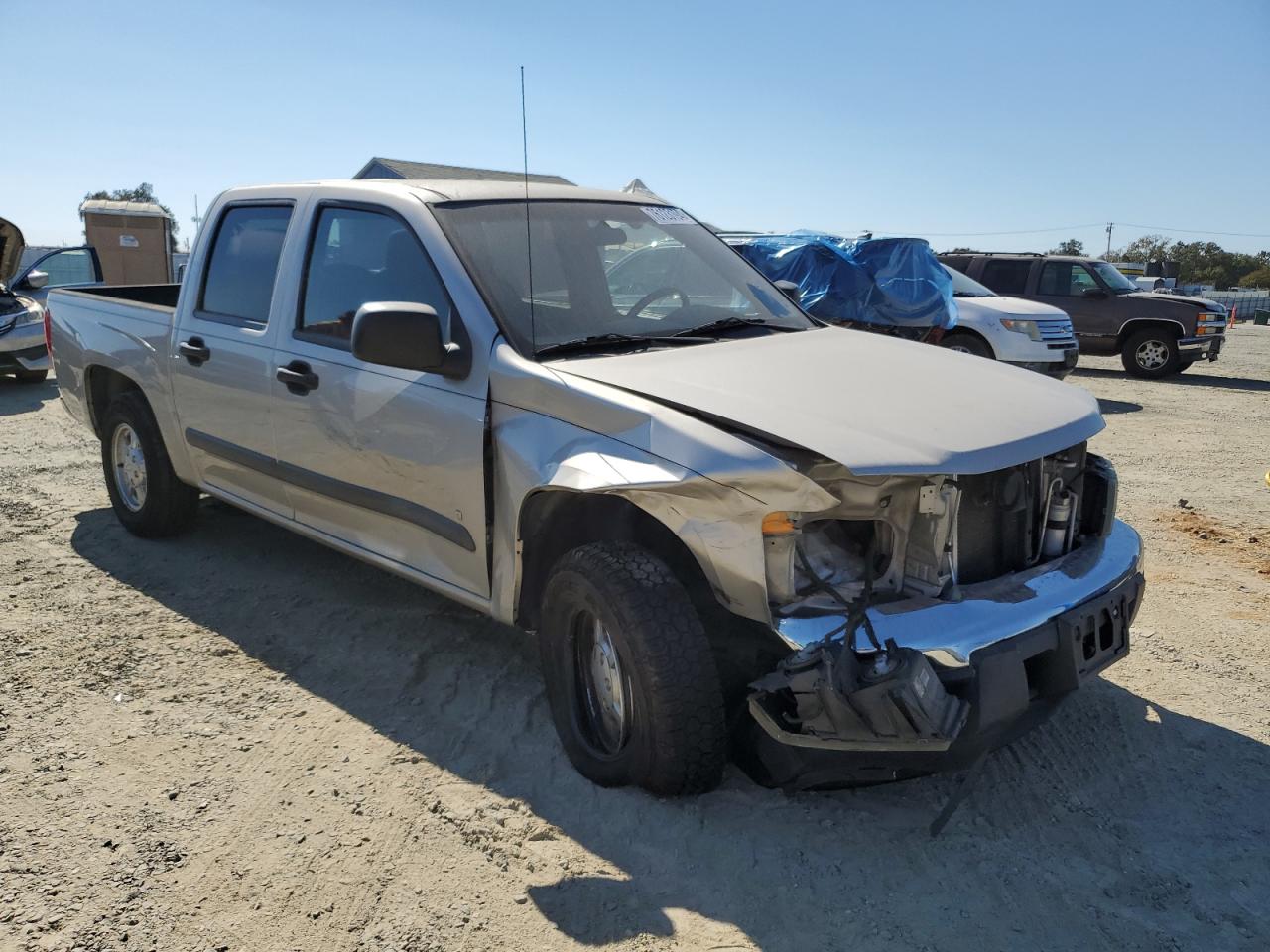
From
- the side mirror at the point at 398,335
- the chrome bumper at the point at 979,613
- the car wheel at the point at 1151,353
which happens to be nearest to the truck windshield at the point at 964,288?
the car wheel at the point at 1151,353

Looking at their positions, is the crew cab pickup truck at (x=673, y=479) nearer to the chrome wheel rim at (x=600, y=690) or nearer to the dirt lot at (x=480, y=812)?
the chrome wheel rim at (x=600, y=690)

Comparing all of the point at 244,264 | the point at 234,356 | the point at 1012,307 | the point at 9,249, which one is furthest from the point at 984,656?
the point at 9,249

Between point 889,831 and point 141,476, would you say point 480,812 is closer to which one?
point 889,831

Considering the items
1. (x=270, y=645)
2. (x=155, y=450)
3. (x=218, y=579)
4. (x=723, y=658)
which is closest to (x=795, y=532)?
(x=723, y=658)

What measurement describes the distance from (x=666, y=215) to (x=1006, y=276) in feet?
41.3

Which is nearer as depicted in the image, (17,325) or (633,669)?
(633,669)

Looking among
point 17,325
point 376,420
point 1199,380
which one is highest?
point 376,420

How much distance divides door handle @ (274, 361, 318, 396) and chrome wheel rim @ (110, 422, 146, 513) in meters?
1.85

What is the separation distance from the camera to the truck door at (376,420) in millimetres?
3457

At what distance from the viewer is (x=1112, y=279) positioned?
15352 millimetres

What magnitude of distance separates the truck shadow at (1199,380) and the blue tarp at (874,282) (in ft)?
16.7

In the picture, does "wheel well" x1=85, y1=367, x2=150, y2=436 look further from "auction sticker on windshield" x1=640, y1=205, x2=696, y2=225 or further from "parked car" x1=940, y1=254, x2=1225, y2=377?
"parked car" x1=940, y1=254, x2=1225, y2=377

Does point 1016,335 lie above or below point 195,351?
below

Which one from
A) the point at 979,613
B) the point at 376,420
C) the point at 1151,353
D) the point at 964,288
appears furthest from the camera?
the point at 1151,353
